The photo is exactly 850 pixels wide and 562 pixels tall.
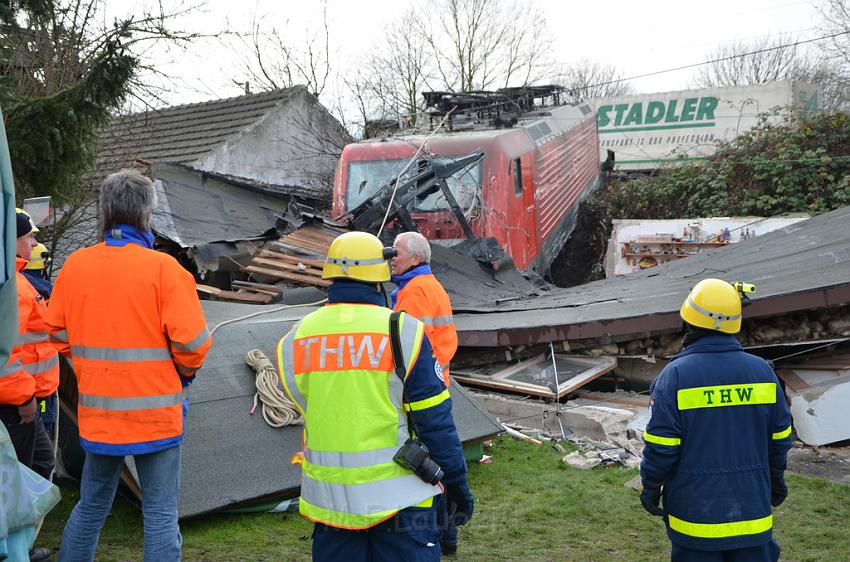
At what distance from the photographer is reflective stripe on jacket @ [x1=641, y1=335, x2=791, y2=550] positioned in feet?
10.1

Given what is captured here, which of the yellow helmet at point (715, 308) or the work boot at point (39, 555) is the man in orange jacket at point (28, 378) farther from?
the yellow helmet at point (715, 308)

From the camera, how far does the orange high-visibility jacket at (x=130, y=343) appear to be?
330 cm

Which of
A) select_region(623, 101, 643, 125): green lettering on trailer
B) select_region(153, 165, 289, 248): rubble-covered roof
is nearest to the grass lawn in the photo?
select_region(153, 165, 289, 248): rubble-covered roof

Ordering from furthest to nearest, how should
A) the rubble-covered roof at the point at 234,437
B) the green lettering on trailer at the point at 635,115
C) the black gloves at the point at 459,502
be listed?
the green lettering on trailer at the point at 635,115 → the rubble-covered roof at the point at 234,437 → the black gloves at the point at 459,502

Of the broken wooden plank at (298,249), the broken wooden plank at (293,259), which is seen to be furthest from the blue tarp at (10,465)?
the broken wooden plank at (298,249)

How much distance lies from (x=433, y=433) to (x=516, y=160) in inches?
360

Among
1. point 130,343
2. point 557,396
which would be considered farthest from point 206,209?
point 130,343

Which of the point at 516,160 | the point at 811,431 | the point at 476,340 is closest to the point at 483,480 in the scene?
the point at 476,340

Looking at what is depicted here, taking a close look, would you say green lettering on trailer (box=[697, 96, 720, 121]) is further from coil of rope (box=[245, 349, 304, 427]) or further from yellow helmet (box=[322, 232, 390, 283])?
yellow helmet (box=[322, 232, 390, 283])

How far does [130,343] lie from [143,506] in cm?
69

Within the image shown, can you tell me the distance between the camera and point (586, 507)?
5.18 m

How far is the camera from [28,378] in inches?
146

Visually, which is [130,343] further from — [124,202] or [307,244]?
[307,244]

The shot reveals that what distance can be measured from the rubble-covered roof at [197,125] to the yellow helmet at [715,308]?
13.5 m
